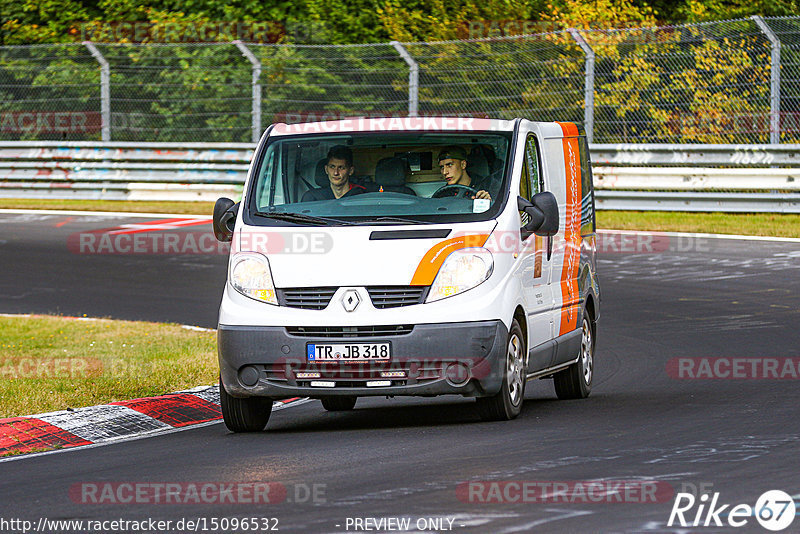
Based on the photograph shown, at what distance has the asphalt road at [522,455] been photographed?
652 centimetres

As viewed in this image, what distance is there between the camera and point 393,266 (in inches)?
357

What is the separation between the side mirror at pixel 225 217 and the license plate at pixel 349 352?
4.33ft

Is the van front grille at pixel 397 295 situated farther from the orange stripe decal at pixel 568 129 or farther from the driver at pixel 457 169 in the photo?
the orange stripe decal at pixel 568 129

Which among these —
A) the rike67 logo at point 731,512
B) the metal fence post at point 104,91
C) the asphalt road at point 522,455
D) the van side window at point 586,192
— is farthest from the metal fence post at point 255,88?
the rike67 logo at point 731,512

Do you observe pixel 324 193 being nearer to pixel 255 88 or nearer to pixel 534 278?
pixel 534 278

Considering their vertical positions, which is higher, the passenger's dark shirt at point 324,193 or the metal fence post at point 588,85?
the metal fence post at point 588,85

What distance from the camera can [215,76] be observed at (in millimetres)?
27719

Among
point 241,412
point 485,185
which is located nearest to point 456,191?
point 485,185

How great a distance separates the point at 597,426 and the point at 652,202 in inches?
599

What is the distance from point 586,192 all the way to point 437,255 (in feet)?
10.4

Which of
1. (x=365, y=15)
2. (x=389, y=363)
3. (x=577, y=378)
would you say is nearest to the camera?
(x=389, y=363)

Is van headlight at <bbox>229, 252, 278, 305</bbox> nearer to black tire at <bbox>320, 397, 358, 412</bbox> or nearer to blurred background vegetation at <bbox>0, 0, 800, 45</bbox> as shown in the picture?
black tire at <bbox>320, 397, 358, 412</bbox>

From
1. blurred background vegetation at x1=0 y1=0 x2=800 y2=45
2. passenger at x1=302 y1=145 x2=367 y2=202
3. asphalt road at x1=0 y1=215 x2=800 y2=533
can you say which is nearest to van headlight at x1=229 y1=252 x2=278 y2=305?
A: passenger at x1=302 y1=145 x2=367 y2=202

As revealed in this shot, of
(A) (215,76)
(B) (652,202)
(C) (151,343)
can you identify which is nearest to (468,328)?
(C) (151,343)
